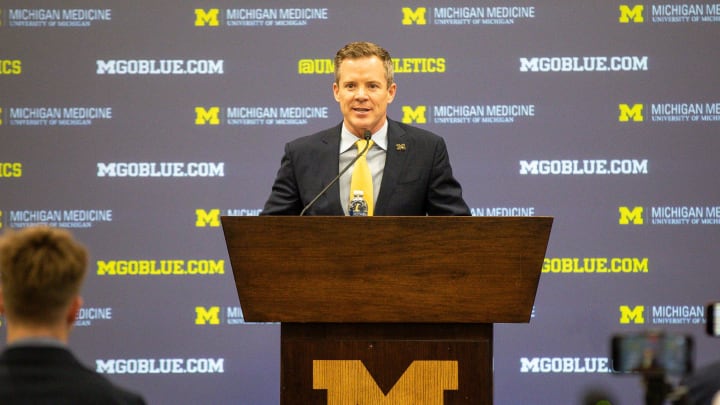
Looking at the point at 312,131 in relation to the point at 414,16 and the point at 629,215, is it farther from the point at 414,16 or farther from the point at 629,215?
the point at 629,215

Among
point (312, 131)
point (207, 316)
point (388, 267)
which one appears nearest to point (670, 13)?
point (312, 131)

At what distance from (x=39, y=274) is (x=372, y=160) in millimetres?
2039

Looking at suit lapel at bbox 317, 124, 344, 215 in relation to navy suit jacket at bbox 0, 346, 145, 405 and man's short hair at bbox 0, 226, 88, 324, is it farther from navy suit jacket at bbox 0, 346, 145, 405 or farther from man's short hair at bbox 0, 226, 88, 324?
navy suit jacket at bbox 0, 346, 145, 405

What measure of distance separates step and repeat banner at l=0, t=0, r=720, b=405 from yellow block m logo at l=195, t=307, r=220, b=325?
0.03 ft

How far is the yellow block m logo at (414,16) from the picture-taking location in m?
5.79

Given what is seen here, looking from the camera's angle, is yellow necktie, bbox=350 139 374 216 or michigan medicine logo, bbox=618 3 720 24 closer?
yellow necktie, bbox=350 139 374 216

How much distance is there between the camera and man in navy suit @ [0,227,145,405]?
180cm

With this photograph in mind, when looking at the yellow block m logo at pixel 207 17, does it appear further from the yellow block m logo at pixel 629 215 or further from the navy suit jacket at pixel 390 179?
the yellow block m logo at pixel 629 215

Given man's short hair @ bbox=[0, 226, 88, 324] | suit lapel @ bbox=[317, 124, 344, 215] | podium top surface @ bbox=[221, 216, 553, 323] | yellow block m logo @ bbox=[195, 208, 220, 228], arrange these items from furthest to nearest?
yellow block m logo @ bbox=[195, 208, 220, 228] < suit lapel @ bbox=[317, 124, 344, 215] < podium top surface @ bbox=[221, 216, 553, 323] < man's short hair @ bbox=[0, 226, 88, 324]

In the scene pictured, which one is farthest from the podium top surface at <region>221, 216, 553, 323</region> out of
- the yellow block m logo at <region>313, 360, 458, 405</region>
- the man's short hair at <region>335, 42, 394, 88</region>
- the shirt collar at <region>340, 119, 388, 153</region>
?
the man's short hair at <region>335, 42, 394, 88</region>

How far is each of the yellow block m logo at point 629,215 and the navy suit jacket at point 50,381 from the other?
4.36 m

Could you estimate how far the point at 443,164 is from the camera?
151 inches

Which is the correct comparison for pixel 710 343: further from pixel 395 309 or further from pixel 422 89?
pixel 395 309

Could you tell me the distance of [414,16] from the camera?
5.80 meters
